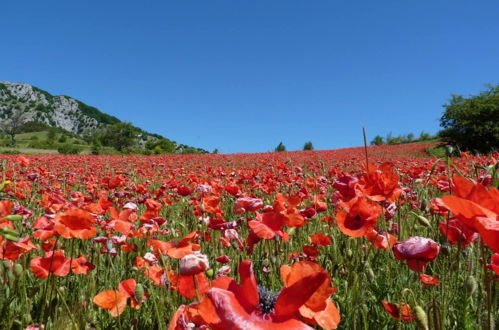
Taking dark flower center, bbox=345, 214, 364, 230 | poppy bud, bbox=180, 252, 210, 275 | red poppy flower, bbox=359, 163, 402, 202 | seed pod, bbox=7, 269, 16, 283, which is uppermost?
red poppy flower, bbox=359, 163, 402, 202

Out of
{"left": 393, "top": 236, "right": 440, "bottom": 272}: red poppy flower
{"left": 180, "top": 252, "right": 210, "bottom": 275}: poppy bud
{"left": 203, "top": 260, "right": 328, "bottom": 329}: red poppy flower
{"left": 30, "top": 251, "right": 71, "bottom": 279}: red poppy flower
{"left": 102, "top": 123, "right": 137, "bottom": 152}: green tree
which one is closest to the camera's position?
{"left": 203, "top": 260, "right": 328, "bottom": 329}: red poppy flower

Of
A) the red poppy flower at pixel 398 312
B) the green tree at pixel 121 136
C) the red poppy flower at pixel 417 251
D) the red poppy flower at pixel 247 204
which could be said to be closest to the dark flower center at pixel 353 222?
the red poppy flower at pixel 417 251

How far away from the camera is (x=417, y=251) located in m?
1.14

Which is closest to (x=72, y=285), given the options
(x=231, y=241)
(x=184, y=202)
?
(x=231, y=241)

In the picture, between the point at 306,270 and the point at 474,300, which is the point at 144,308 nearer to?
the point at 306,270

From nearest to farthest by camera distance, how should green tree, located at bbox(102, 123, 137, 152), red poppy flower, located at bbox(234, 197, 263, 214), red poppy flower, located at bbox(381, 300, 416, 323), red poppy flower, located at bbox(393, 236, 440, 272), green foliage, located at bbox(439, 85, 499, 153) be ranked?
red poppy flower, located at bbox(393, 236, 440, 272) < red poppy flower, located at bbox(381, 300, 416, 323) < red poppy flower, located at bbox(234, 197, 263, 214) < green foliage, located at bbox(439, 85, 499, 153) < green tree, located at bbox(102, 123, 137, 152)

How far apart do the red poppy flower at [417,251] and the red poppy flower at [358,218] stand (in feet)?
0.40

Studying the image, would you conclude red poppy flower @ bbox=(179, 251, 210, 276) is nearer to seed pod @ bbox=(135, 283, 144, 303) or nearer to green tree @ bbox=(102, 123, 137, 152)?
seed pod @ bbox=(135, 283, 144, 303)

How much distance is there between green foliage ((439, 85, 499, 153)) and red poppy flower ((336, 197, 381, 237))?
23367mm

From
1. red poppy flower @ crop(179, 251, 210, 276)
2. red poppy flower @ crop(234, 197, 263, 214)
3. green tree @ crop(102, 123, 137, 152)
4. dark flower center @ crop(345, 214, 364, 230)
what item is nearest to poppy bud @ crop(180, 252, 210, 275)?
red poppy flower @ crop(179, 251, 210, 276)

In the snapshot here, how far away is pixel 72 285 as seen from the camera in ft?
7.04

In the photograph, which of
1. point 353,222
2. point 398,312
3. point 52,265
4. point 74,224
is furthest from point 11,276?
point 398,312

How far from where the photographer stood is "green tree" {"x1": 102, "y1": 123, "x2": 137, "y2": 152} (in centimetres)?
5709

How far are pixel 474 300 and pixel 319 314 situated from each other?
1348mm
